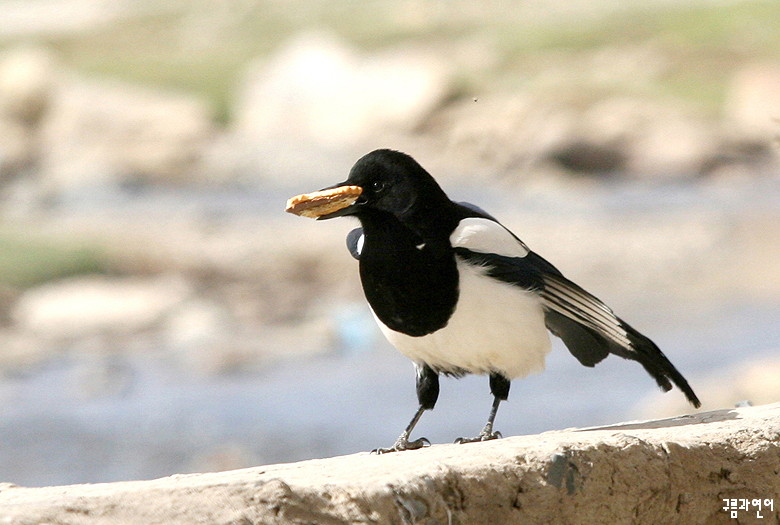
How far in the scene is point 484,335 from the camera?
3859 millimetres

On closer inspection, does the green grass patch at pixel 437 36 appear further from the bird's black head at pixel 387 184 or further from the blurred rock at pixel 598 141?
the bird's black head at pixel 387 184

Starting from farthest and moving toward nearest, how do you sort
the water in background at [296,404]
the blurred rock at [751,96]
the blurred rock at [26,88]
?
1. the blurred rock at [26,88]
2. the blurred rock at [751,96]
3. the water in background at [296,404]

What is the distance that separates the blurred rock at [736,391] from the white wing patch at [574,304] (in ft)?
11.9

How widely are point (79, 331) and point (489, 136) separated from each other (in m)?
8.96

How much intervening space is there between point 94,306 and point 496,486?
1164 cm

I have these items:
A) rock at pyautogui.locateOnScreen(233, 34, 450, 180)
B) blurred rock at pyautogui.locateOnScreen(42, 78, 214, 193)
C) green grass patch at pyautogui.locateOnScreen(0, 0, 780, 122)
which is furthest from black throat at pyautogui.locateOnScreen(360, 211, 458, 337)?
green grass patch at pyautogui.locateOnScreen(0, 0, 780, 122)

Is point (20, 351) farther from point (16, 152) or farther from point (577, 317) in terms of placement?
point (16, 152)

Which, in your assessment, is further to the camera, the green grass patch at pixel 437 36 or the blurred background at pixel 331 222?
the green grass patch at pixel 437 36

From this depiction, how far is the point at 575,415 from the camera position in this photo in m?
9.98

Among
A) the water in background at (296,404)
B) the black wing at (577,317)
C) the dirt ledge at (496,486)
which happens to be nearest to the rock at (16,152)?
the water in background at (296,404)

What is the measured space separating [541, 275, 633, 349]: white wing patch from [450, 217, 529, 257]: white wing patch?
150mm

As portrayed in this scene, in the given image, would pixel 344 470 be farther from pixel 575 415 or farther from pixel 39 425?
pixel 39 425

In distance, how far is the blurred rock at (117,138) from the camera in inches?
882

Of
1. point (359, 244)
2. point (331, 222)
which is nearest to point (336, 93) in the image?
point (331, 222)
